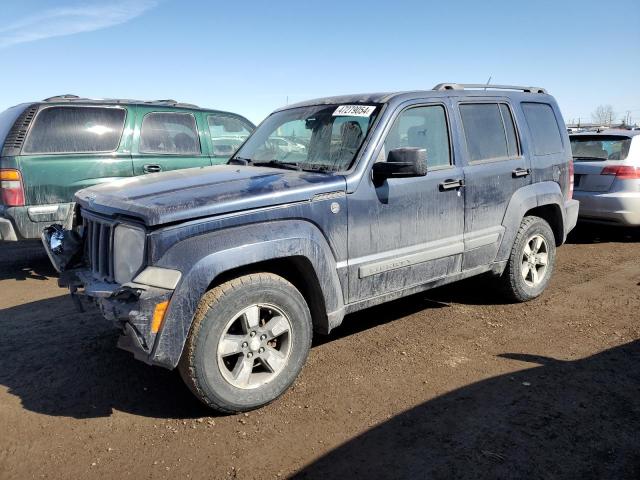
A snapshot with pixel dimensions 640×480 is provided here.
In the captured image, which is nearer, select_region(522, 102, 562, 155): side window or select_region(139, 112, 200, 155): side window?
select_region(522, 102, 562, 155): side window

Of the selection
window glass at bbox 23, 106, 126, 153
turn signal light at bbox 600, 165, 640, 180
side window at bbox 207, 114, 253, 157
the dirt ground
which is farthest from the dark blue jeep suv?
side window at bbox 207, 114, 253, 157

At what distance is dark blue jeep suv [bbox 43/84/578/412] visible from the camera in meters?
2.93

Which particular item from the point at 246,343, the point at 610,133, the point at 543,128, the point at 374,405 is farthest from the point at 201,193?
the point at 610,133

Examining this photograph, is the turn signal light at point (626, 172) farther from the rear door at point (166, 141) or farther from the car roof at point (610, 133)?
the rear door at point (166, 141)

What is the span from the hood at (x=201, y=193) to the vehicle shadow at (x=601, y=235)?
590 centimetres

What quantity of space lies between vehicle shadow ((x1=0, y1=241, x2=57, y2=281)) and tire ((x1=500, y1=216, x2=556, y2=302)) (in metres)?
5.37

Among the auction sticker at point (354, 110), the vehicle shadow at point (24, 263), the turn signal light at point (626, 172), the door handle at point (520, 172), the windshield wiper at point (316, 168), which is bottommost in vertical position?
the vehicle shadow at point (24, 263)

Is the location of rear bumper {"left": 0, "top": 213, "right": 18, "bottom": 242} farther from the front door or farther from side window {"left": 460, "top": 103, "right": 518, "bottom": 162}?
side window {"left": 460, "top": 103, "right": 518, "bottom": 162}

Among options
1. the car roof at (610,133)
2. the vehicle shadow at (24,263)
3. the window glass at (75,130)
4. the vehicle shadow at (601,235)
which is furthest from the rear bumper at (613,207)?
the vehicle shadow at (24,263)

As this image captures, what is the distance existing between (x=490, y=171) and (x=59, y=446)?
3775mm

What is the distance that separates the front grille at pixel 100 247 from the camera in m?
3.22

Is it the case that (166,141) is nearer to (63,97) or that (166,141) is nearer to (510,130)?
(63,97)

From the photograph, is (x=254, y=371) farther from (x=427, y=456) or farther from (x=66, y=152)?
(x=66, y=152)

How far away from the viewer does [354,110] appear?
4.05m
